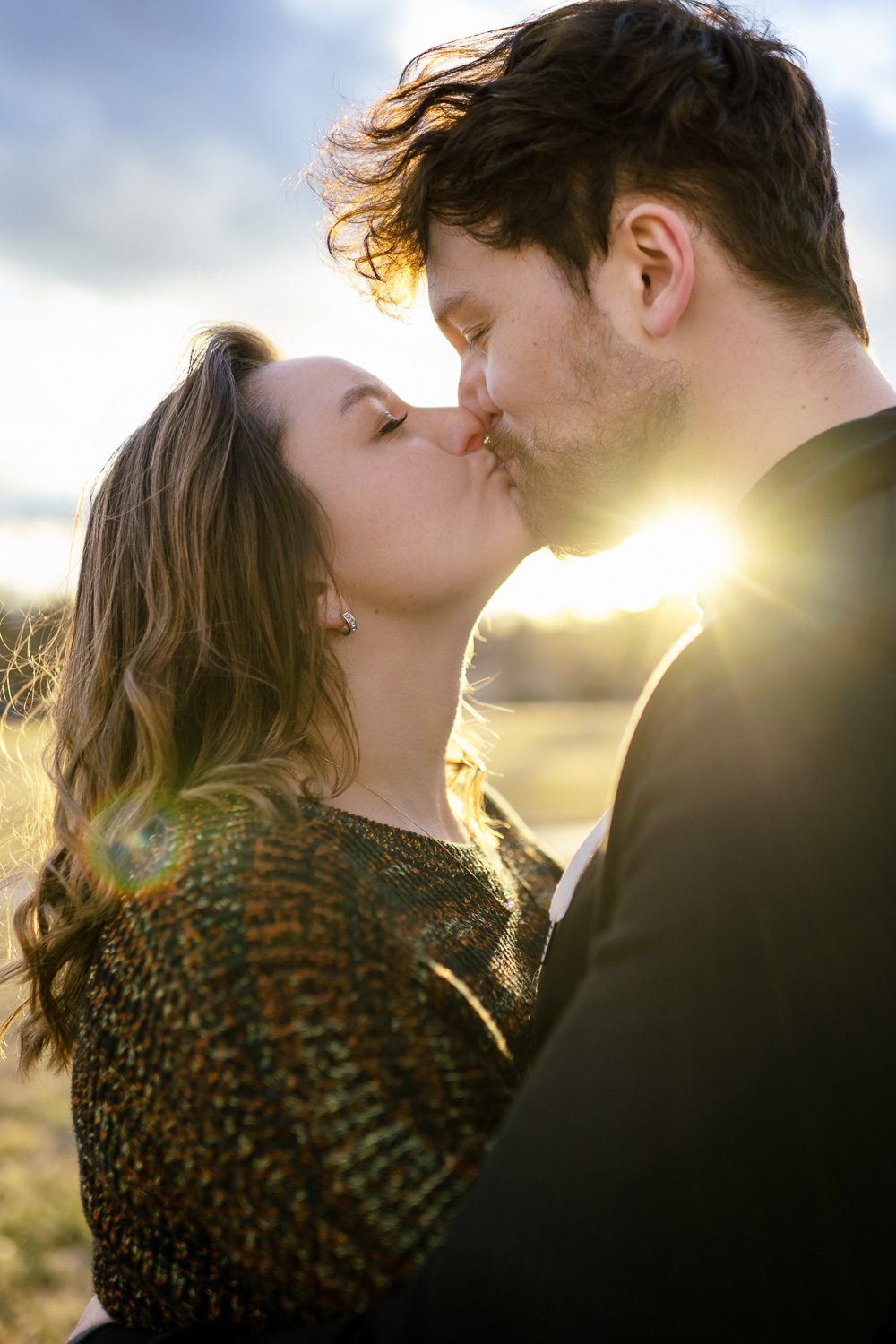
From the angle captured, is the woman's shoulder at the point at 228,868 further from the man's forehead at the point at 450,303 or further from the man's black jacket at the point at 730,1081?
the man's forehead at the point at 450,303

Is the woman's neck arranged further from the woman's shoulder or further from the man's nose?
the woman's shoulder

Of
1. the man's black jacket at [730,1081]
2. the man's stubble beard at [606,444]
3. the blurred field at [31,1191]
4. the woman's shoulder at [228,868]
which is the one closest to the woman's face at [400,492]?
the man's stubble beard at [606,444]

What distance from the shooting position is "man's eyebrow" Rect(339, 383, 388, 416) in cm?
285

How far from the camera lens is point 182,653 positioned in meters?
2.54

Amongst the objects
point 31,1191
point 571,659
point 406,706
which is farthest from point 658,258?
point 571,659

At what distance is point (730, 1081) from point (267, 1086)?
0.65 meters

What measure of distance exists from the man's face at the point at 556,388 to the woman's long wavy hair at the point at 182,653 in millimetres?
558

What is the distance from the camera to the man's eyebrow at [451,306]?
8.54ft

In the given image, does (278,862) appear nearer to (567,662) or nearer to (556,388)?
(556,388)

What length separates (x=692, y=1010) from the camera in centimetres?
112

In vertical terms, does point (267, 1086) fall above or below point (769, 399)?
below

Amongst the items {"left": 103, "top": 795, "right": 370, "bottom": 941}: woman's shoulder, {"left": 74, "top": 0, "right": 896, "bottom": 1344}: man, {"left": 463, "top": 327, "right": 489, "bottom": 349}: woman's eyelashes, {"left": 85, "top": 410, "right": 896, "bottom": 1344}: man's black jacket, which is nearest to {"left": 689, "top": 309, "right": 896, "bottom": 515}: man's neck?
{"left": 74, "top": 0, "right": 896, "bottom": 1344}: man

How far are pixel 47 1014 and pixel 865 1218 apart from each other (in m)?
1.88

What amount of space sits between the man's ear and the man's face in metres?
0.08
